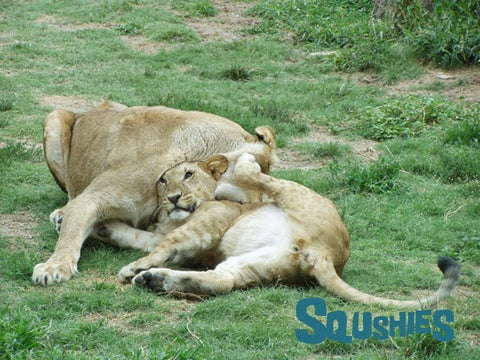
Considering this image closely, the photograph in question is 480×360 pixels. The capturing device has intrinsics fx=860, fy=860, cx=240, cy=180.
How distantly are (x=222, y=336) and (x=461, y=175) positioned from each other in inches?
171

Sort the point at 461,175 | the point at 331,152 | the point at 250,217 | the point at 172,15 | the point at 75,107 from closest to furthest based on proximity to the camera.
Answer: the point at 250,217
the point at 461,175
the point at 331,152
the point at 75,107
the point at 172,15

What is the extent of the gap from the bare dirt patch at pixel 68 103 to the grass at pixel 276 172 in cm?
9

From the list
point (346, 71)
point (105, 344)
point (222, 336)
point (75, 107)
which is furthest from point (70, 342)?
point (346, 71)

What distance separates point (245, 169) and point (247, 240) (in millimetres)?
642

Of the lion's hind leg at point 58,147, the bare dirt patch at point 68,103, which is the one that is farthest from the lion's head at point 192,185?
the bare dirt patch at point 68,103

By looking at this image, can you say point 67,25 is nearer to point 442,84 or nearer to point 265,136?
point 442,84

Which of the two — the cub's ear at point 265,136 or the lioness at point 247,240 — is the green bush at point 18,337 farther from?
the cub's ear at point 265,136

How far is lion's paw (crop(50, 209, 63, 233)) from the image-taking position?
6.27 meters

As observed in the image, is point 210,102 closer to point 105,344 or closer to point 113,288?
point 113,288

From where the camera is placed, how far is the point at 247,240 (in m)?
5.59

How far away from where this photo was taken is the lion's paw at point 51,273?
5.32m

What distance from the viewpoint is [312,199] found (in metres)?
5.82

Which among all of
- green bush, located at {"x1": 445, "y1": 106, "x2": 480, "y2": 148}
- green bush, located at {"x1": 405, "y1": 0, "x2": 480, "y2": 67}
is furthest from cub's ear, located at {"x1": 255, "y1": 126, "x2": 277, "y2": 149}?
green bush, located at {"x1": 405, "y1": 0, "x2": 480, "y2": 67}

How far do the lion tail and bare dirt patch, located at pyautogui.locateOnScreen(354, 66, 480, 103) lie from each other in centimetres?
590
